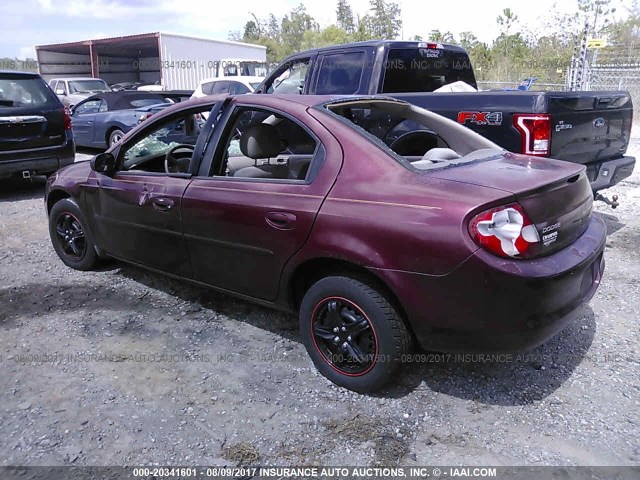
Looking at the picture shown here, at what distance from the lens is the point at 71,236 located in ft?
Result: 15.7

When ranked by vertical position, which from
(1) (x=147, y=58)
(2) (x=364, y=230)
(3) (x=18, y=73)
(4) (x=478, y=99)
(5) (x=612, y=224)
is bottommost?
(5) (x=612, y=224)

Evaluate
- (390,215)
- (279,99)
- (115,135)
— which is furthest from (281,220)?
(115,135)

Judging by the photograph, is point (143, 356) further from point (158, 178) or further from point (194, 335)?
point (158, 178)

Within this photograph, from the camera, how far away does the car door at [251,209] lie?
Answer: 2971 mm

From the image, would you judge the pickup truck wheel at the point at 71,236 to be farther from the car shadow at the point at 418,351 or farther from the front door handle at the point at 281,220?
the front door handle at the point at 281,220

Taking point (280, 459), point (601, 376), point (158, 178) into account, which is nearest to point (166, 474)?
point (280, 459)

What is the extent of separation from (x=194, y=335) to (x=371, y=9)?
2559 inches

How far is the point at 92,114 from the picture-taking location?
11.7 metres

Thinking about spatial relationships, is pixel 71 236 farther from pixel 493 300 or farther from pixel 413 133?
pixel 493 300

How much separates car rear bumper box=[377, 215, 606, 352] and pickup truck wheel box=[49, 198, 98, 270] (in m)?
3.00

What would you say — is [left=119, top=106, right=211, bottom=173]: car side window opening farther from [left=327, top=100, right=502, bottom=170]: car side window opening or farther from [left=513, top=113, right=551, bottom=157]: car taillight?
[left=513, top=113, right=551, bottom=157]: car taillight

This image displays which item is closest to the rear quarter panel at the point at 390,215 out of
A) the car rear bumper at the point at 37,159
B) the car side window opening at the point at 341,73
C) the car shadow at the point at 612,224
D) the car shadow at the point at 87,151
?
the car side window opening at the point at 341,73

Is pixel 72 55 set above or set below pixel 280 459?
above

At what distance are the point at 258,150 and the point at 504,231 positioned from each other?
185 cm
